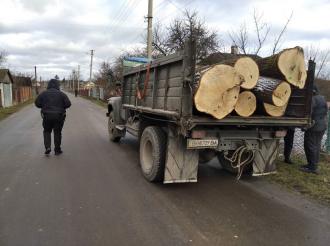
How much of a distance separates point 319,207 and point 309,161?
216cm

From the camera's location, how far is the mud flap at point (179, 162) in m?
6.00

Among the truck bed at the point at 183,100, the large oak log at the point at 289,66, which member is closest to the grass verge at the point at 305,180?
the truck bed at the point at 183,100

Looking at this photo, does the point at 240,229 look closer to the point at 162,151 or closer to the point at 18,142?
the point at 162,151

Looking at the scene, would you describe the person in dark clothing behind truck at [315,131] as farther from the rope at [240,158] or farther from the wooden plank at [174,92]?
the wooden plank at [174,92]

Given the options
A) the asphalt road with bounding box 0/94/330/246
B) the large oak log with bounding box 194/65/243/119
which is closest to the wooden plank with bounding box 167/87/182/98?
the large oak log with bounding box 194/65/243/119

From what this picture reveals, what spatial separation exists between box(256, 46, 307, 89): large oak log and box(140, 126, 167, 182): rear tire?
2.08m

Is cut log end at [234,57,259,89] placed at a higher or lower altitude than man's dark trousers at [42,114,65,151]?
higher

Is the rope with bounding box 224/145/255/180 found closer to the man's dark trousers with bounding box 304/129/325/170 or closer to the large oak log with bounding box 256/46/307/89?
the large oak log with bounding box 256/46/307/89

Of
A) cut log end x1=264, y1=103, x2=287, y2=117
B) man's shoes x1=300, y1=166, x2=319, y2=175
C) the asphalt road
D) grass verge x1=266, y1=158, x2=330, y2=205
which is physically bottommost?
the asphalt road

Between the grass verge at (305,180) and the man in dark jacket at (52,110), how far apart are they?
4.88 metres

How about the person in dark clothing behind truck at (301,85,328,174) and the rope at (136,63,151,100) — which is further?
the person in dark clothing behind truck at (301,85,328,174)

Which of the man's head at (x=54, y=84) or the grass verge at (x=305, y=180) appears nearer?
the grass verge at (x=305, y=180)

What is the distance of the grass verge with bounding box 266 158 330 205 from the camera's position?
604 centimetres

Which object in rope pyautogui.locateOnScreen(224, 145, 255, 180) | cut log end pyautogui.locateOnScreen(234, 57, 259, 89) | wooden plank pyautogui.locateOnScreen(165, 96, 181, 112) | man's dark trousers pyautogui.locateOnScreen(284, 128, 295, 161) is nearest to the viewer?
wooden plank pyautogui.locateOnScreen(165, 96, 181, 112)
